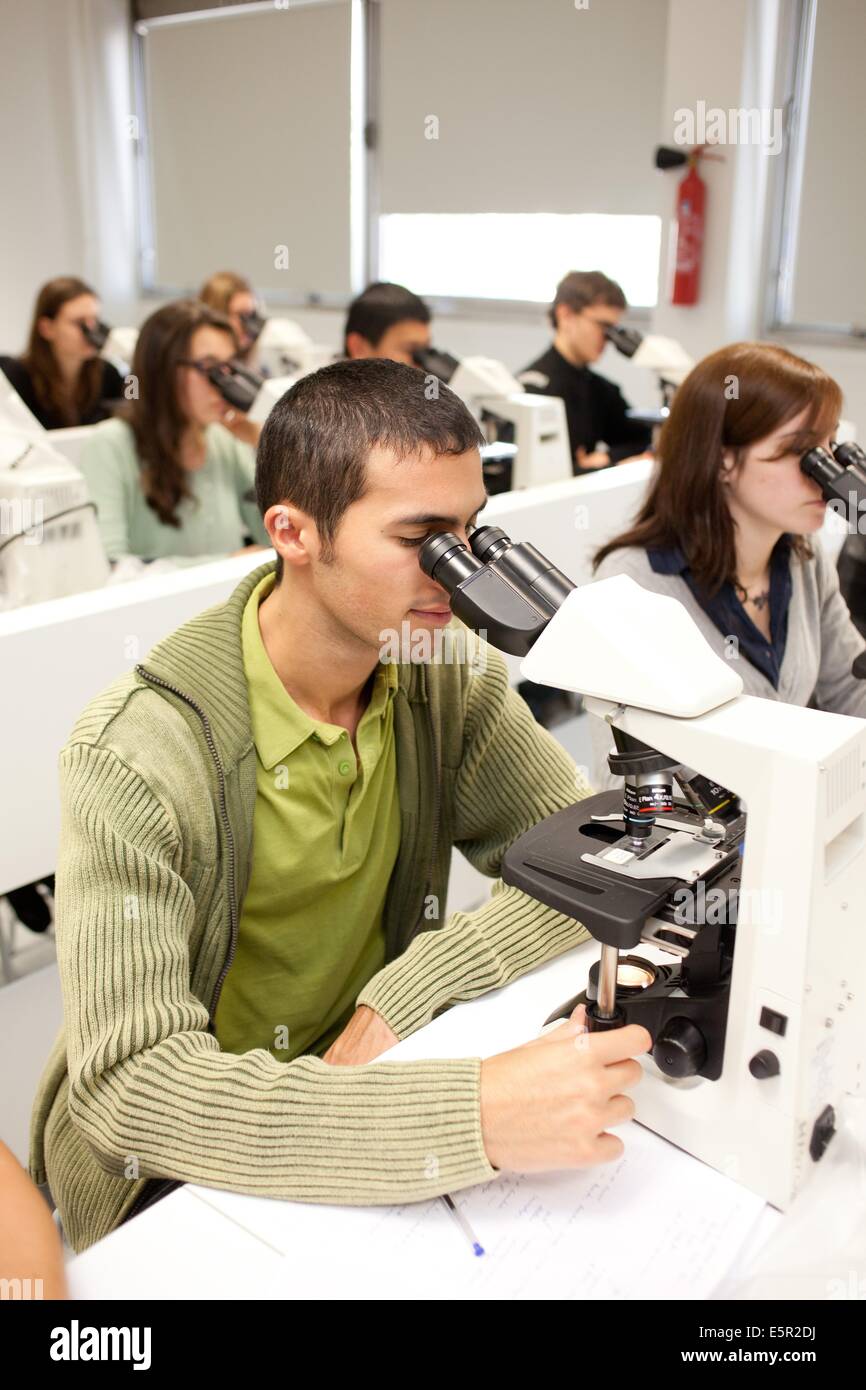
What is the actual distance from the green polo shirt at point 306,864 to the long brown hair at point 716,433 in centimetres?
73

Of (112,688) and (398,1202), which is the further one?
(112,688)

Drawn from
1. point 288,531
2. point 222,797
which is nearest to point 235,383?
point 288,531

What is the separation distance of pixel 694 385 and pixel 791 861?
1131mm

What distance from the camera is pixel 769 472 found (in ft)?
5.56

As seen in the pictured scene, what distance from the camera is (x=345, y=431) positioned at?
1.02 metres

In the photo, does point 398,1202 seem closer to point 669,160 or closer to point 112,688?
point 112,688

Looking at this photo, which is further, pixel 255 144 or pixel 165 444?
pixel 255 144

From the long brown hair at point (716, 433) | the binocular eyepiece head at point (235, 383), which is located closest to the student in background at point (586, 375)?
the binocular eyepiece head at point (235, 383)

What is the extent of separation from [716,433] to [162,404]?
1.64 meters

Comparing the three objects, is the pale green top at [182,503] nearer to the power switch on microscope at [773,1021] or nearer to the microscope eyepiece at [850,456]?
the microscope eyepiece at [850,456]

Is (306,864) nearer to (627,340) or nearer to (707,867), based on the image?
(707,867)

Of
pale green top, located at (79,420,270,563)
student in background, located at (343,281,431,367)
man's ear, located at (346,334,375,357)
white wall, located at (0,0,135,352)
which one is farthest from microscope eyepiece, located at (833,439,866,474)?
white wall, located at (0,0,135,352)

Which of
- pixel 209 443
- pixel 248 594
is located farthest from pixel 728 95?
pixel 248 594

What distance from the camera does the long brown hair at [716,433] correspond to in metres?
1.66
